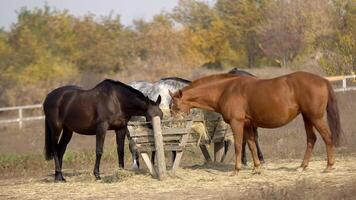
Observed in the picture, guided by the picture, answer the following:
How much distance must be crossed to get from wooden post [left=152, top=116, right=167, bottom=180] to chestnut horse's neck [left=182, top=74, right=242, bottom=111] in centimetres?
72

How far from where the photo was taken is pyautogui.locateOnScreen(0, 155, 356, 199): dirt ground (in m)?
→ 8.73

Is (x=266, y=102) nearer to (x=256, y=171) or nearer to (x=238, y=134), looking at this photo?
(x=238, y=134)

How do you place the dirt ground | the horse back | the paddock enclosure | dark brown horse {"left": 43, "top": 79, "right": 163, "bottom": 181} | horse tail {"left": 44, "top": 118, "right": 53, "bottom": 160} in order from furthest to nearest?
horse tail {"left": 44, "top": 118, "right": 53, "bottom": 160} → dark brown horse {"left": 43, "top": 79, "right": 163, "bottom": 181} → the horse back → the paddock enclosure → the dirt ground

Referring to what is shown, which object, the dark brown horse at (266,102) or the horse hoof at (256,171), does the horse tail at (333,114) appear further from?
the horse hoof at (256,171)

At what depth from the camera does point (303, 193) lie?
8.30 meters

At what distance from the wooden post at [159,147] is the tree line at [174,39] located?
2241 cm

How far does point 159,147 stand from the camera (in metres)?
11.6

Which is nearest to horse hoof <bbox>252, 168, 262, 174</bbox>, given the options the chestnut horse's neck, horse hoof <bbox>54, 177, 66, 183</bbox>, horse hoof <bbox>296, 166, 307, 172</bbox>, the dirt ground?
the dirt ground

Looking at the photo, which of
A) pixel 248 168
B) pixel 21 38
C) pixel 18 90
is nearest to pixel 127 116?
pixel 248 168

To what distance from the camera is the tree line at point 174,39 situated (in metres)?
39.7

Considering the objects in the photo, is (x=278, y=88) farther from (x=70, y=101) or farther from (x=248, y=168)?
(x=70, y=101)

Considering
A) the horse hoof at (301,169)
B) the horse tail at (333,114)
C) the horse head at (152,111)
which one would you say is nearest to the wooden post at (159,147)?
the horse head at (152,111)

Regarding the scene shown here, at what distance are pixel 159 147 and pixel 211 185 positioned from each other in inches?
59.6

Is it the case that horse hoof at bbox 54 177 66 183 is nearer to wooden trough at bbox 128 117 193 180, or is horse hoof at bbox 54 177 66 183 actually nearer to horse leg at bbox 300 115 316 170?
wooden trough at bbox 128 117 193 180
